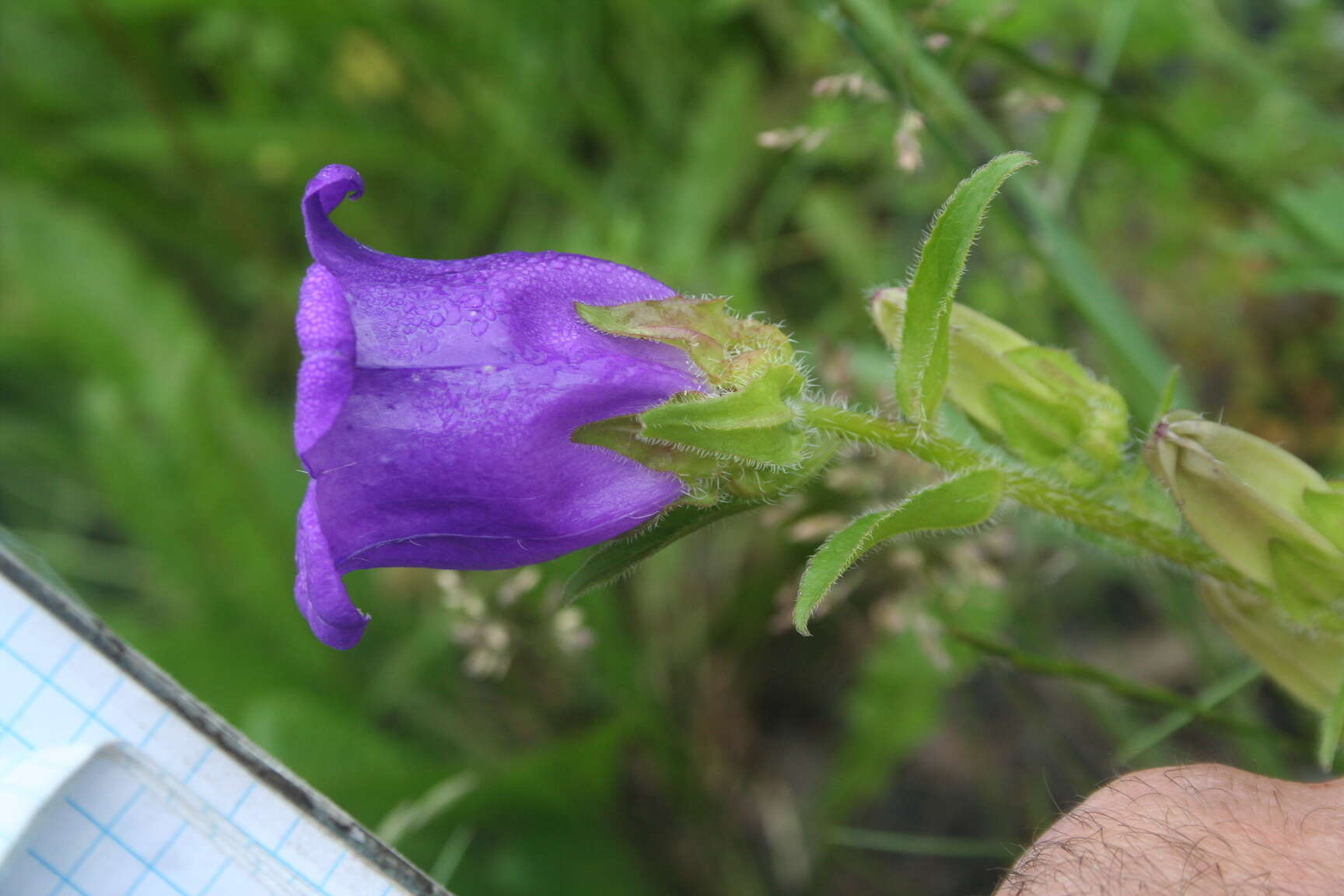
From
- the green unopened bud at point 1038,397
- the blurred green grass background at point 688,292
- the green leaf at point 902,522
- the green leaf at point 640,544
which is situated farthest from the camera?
the blurred green grass background at point 688,292

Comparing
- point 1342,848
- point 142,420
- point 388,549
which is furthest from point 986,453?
point 142,420

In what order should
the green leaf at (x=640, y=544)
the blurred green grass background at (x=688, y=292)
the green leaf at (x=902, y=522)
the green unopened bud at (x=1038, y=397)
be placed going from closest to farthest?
the green leaf at (x=902, y=522) < the green leaf at (x=640, y=544) < the green unopened bud at (x=1038, y=397) < the blurred green grass background at (x=688, y=292)

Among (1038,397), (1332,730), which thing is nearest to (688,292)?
(1038,397)

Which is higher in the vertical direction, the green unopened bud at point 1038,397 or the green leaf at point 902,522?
the green unopened bud at point 1038,397

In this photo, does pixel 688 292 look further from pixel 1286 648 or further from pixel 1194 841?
pixel 1194 841

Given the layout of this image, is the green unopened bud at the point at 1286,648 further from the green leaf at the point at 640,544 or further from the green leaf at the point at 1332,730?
the green leaf at the point at 640,544

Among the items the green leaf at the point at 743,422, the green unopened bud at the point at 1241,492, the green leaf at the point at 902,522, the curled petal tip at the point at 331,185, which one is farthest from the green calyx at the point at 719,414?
the green unopened bud at the point at 1241,492

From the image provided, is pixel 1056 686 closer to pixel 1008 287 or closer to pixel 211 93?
pixel 1008 287
